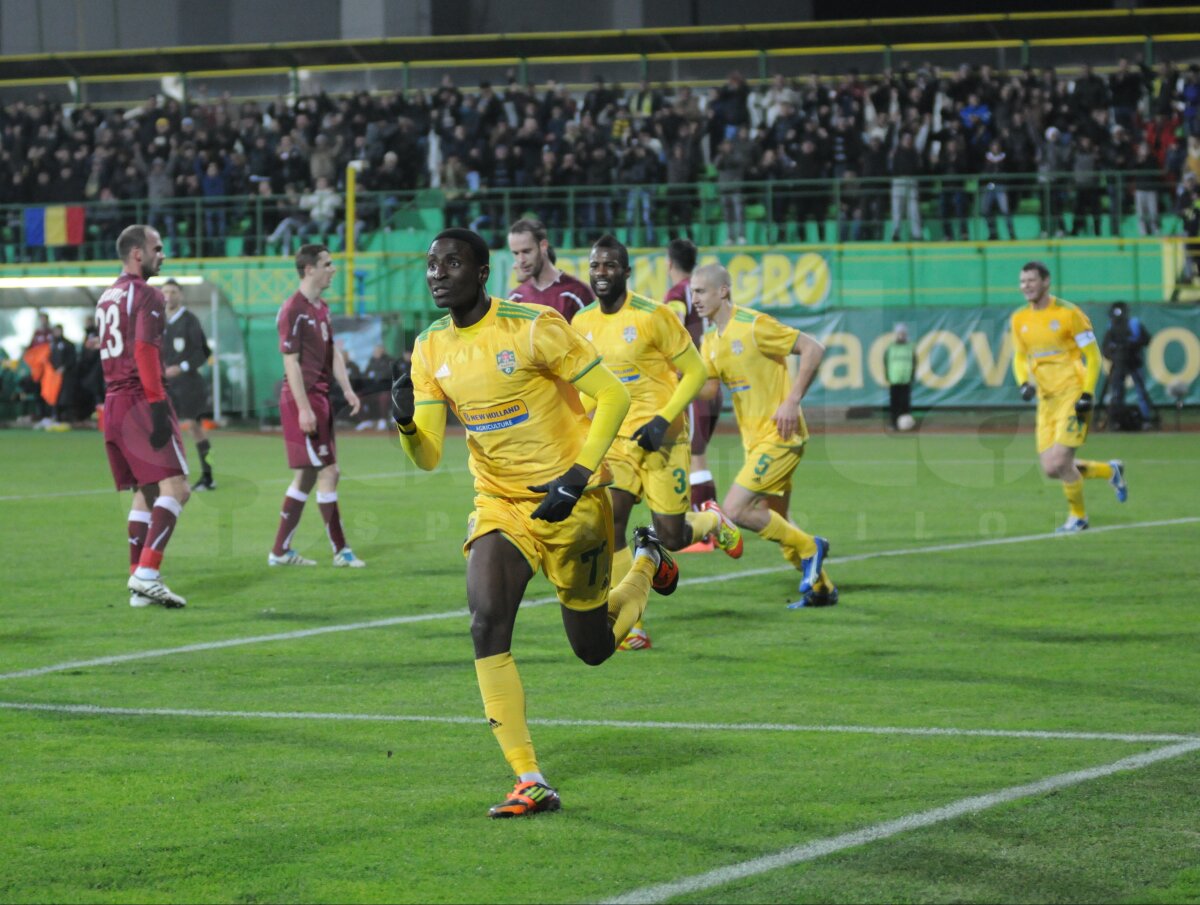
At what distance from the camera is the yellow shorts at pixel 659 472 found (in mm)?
9445

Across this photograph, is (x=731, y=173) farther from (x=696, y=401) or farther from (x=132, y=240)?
(x=132, y=240)

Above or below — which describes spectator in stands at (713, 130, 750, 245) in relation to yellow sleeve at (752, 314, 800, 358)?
above

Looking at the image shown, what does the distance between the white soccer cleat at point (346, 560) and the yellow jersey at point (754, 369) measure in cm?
359

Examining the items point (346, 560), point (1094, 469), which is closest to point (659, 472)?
point (346, 560)

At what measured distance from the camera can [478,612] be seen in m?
5.86

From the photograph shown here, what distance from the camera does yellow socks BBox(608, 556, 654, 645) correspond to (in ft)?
22.9

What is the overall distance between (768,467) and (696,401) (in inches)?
79.8

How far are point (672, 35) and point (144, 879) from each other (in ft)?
120

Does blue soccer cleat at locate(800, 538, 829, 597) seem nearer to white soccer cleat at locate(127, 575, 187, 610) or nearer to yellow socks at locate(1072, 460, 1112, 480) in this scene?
white soccer cleat at locate(127, 575, 187, 610)

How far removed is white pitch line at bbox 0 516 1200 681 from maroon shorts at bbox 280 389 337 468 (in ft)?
8.23

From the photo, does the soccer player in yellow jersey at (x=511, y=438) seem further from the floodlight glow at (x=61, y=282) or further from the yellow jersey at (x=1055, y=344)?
the floodlight glow at (x=61, y=282)

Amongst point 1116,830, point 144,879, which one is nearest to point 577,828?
point 144,879

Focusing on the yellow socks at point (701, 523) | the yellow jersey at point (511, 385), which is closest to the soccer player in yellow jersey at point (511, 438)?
the yellow jersey at point (511, 385)

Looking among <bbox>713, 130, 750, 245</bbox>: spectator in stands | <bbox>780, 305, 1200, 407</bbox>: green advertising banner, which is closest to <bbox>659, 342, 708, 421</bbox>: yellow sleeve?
<bbox>780, 305, 1200, 407</bbox>: green advertising banner
